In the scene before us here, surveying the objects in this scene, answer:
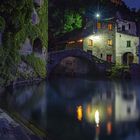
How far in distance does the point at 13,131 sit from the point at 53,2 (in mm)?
55897

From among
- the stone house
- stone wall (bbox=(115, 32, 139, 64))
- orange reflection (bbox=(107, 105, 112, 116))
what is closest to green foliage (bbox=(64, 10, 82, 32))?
the stone house

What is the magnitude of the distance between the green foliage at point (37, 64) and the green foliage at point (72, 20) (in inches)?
840

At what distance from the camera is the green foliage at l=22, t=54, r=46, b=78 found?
40531mm

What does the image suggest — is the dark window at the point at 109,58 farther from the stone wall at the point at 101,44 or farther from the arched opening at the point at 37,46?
the arched opening at the point at 37,46

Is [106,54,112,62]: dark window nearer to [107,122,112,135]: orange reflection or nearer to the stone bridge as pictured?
the stone bridge

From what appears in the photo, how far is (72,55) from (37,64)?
12.7 metres

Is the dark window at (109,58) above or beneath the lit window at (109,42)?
beneath

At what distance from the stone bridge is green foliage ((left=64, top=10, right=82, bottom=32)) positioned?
10738mm

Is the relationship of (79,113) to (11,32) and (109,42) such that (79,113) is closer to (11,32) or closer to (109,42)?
(11,32)

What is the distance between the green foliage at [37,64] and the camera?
133 feet

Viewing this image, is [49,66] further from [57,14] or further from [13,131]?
[13,131]

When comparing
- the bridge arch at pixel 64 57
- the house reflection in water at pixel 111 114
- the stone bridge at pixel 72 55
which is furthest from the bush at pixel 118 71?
the house reflection in water at pixel 111 114

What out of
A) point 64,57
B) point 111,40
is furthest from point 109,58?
point 64,57

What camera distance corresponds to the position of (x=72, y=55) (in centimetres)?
5453
